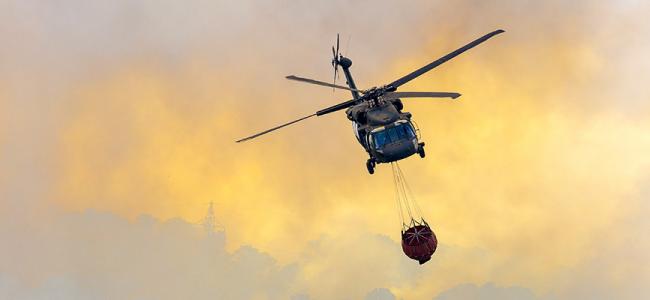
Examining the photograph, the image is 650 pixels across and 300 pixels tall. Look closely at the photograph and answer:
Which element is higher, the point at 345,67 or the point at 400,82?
the point at 345,67

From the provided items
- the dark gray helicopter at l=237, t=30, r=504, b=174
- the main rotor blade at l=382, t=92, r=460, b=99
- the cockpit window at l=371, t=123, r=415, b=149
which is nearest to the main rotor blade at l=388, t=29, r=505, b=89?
the dark gray helicopter at l=237, t=30, r=504, b=174

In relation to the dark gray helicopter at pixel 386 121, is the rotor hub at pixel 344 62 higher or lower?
higher

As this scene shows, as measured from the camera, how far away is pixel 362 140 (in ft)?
177

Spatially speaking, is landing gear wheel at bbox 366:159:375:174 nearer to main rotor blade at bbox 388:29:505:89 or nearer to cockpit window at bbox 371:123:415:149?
cockpit window at bbox 371:123:415:149

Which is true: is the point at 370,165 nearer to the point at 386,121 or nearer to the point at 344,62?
the point at 386,121

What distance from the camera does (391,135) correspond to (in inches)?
1941

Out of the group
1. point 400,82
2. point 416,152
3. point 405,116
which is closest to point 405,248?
point 416,152

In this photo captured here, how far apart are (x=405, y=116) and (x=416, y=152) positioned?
3680 millimetres

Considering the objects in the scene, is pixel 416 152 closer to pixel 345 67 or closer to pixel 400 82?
pixel 400 82

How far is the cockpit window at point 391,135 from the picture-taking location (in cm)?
4919

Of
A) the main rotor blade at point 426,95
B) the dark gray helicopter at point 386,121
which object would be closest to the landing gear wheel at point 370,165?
the dark gray helicopter at point 386,121

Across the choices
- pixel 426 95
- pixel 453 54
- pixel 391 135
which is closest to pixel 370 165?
pixel 391 135

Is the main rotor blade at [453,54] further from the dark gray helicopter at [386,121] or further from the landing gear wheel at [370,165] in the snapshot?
the landing gear wheel at [370,165]

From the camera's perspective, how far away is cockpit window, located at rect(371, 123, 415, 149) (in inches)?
1937
